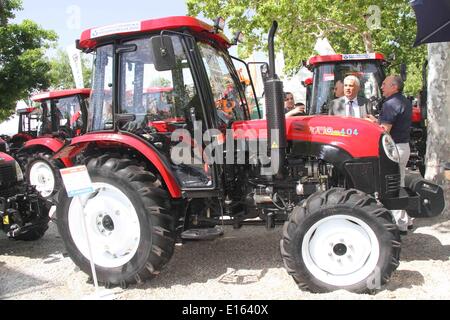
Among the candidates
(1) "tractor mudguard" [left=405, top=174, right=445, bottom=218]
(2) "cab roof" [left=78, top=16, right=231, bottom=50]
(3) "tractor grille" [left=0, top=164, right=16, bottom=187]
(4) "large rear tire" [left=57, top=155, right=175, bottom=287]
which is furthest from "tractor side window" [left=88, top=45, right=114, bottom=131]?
(1) "tractor mudguard" [left=405, top=174, right=445, bottom=218]

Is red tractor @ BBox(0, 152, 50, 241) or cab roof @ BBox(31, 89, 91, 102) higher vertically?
cab roof @ BBox(31, 89, 91, 102)

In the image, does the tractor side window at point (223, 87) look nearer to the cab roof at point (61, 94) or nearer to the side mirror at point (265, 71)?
the side mirror at point (265, 71)

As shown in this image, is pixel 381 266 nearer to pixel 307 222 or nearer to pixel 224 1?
pixel 307 222

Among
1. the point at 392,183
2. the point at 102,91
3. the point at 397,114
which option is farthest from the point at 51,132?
the point at 392,183

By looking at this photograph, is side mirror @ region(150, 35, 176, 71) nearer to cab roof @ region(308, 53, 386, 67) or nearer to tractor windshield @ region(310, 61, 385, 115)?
tractor windshield @ region(310, 61, 385, 115)

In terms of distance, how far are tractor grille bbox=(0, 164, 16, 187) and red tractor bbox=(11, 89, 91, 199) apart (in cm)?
240

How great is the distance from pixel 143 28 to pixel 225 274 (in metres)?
2.35

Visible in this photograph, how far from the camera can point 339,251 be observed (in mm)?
3545

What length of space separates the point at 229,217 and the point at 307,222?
877 millimetres

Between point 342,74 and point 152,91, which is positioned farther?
point 342,74

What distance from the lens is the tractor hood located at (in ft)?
12.4

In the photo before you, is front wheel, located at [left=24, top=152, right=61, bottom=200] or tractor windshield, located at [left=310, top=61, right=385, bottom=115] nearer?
tractor windshield, located at [left=310, top=61, right=385, bottom=115]

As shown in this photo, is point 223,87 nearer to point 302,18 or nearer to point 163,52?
point 163,52

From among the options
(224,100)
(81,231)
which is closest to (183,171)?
(224,100)
